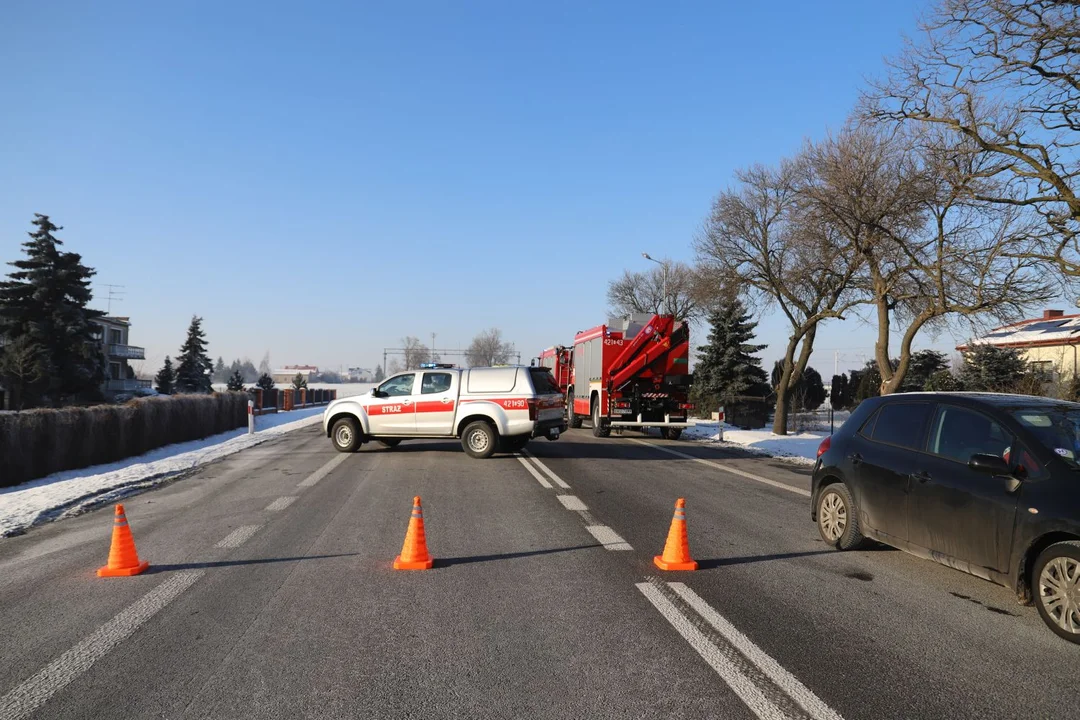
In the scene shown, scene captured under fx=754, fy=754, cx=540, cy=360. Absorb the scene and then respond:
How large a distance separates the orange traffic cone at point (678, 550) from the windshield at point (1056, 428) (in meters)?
2.81

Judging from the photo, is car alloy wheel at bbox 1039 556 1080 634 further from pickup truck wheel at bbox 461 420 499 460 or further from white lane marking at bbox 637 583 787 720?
pickup truck wheel at bbox 461 420 499 460

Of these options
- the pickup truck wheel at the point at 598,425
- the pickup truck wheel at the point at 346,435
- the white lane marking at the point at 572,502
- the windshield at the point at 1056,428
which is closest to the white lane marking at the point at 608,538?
the white lane marking at the point at 572,502

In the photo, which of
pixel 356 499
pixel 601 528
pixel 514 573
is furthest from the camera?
pixel 356 499

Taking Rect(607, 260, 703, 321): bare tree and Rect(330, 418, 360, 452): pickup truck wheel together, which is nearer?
Rect(330, 418, 360, 452): pickup truck wheel

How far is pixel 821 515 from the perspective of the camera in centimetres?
804

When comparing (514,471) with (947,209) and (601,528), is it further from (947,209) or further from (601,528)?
(947,209)

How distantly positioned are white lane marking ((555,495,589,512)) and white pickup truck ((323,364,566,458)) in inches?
202

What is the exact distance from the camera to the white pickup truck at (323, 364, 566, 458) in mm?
16328

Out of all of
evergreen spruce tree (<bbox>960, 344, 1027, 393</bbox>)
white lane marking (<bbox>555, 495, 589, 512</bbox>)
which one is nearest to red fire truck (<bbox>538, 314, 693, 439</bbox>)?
white lane marking (<bbox>555, 495, 589, 512</bbox>)

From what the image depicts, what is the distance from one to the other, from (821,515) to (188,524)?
7.42m

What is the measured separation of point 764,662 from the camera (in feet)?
15.0

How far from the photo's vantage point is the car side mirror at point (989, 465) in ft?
18.1

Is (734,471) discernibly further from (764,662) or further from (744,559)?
(764,662)

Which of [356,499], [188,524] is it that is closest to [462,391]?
[356,499]
